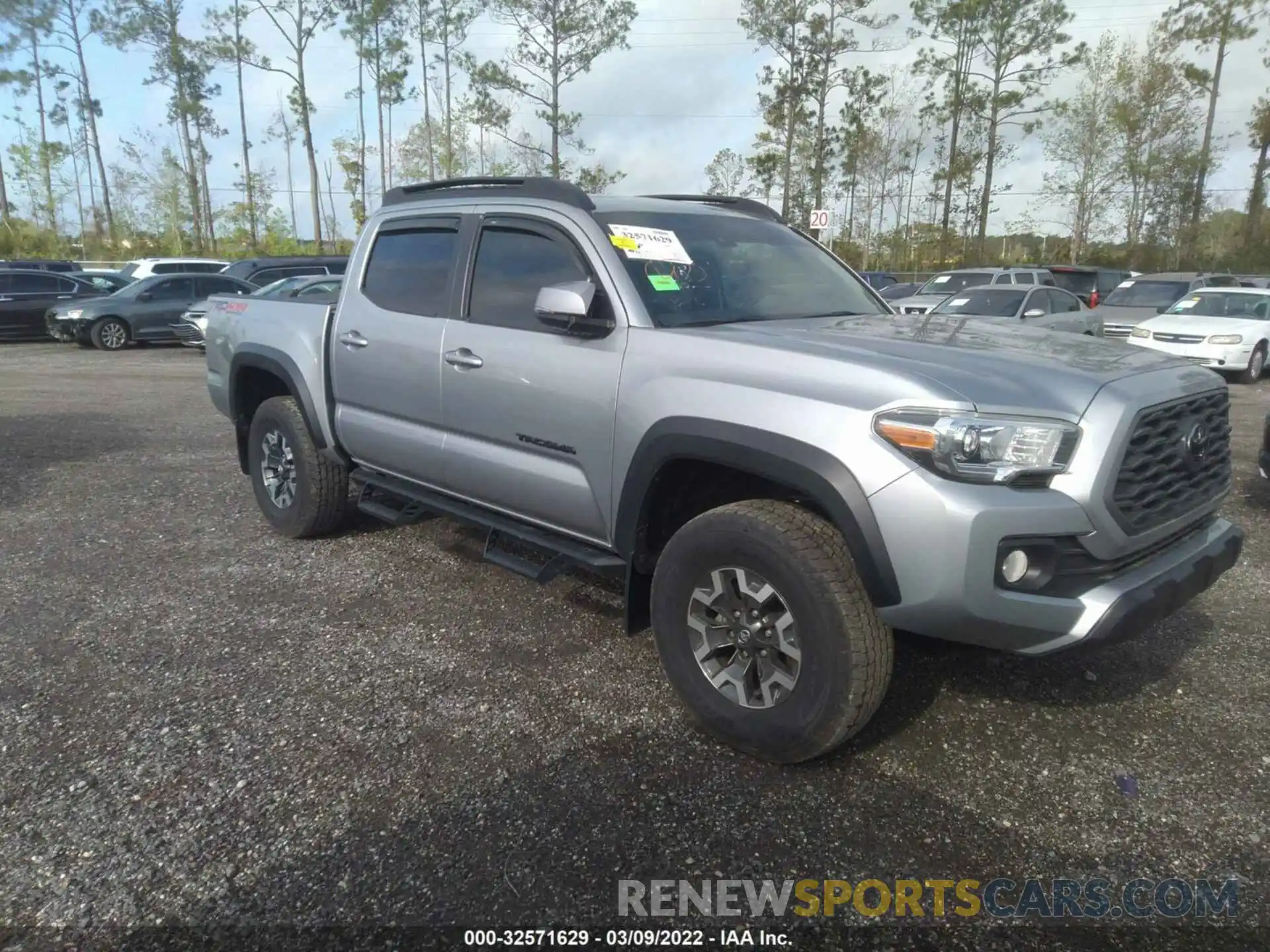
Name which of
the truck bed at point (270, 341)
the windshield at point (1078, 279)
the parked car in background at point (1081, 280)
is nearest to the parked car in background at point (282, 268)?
the truck bed at point (270, 341)

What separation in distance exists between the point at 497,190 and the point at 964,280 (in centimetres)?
1577

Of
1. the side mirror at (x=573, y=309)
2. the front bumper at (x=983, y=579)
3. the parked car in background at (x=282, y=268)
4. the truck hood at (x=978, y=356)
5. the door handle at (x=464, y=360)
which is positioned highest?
the parked car in background at (x=282, y=268)

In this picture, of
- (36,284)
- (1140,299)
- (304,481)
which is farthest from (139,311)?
(1140,299)

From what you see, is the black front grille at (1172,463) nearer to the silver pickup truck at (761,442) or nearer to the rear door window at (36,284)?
the silver pickup truck at (761,442)

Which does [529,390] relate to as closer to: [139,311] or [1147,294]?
[139,311]

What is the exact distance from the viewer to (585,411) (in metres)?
3.38

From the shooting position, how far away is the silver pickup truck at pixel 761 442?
2.55m

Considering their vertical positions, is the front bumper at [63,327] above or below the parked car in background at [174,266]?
below

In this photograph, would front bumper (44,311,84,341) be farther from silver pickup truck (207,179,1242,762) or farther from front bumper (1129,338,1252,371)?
front bumper (1129,338,1252,371)

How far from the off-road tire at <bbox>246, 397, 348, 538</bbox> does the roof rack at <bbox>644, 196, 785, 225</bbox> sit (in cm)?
238

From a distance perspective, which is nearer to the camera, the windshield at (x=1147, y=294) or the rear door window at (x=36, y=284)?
the windshield at (x=1147, y=294)

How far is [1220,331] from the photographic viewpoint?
1387 centimetres

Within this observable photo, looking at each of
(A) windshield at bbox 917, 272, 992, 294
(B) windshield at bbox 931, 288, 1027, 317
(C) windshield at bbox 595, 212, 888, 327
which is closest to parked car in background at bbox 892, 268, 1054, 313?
(A) windshield at bbox 917, 272, 992, 294

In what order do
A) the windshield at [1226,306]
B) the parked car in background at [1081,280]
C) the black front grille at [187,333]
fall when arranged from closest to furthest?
1. the windshield at [1226,306]
2. the black front grille at [187,333]
3. the parked car in background at [1081,280]
